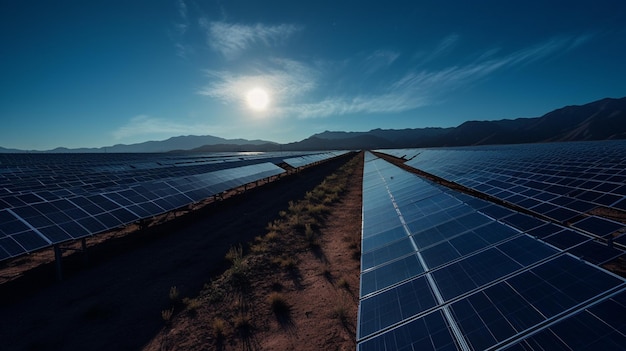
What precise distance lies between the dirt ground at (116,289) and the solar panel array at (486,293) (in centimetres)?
319

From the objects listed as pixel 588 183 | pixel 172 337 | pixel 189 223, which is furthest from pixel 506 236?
pixel 189 223

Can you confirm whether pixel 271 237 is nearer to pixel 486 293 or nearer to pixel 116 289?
pixel 116 289

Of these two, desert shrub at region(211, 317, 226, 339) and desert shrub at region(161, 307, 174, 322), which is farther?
desert shrub at region(161, 307, 174, 322)

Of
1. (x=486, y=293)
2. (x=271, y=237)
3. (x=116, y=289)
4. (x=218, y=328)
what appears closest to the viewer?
(x=486, y=293)

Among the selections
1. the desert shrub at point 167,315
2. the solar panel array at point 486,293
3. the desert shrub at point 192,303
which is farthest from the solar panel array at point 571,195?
the desert shrub at point 167,315

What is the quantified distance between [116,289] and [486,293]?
12263 millimetres

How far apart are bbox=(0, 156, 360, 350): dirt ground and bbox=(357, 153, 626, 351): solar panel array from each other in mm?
3194

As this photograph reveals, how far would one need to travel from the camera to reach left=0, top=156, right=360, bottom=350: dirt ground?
25.8 feet

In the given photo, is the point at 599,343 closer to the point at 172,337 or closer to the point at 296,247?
the point at 172,337

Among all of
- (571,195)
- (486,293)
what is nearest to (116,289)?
(486,293)

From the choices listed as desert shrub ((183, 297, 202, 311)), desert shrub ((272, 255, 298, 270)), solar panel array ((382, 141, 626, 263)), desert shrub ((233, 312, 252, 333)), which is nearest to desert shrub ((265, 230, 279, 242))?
desert shrub ((272, 255, 298, 270))

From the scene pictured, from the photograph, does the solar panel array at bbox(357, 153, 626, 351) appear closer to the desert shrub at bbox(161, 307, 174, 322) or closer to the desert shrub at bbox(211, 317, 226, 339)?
the desert shrub at bbox(211, 317, 226, 339)

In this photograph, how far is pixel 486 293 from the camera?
446 cm

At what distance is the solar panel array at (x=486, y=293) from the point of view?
3410mm
